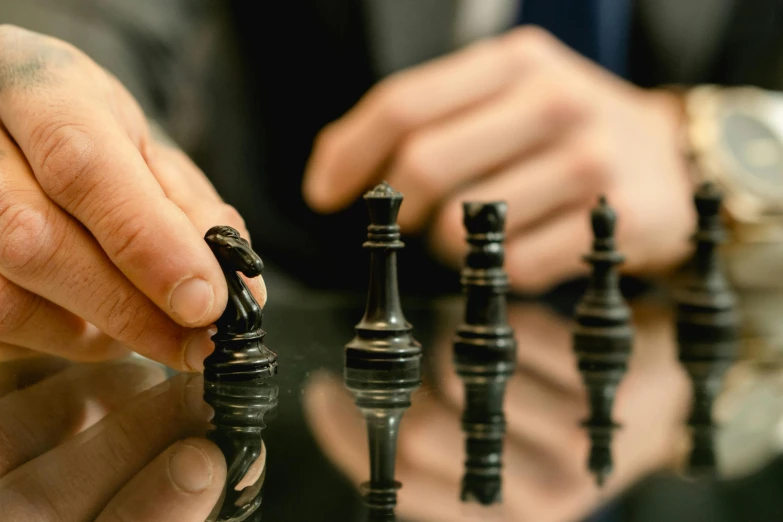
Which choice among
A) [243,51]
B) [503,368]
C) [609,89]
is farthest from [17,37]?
[609,89]

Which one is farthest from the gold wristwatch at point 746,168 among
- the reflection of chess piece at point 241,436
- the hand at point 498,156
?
the reflection of chess piece at point 241,436

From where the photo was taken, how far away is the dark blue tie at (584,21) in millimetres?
2771

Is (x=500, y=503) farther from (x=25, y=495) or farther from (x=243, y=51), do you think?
(x=243, y=51)

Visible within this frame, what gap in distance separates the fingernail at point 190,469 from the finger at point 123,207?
26cm

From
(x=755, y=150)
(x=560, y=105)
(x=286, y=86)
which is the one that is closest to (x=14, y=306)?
(x=560, y=105)

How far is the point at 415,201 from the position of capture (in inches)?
85.3

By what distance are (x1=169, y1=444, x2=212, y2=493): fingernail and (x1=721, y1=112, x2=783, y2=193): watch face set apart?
2.08 metres

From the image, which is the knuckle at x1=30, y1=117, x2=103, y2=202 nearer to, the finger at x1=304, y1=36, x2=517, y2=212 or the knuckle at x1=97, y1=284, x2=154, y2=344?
the knuckle at x1=97, y1=284, x2=154, y2=344

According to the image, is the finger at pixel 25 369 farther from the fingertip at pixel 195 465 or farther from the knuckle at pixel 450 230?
the knuckle at pixel 450 230

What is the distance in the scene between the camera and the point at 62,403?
909mm

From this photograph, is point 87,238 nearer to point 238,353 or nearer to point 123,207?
point 123,207

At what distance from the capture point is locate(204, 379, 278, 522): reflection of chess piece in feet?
1.92

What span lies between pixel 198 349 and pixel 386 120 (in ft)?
4.10

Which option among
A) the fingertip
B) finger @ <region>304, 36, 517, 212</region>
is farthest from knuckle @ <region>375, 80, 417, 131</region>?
the fingertip
